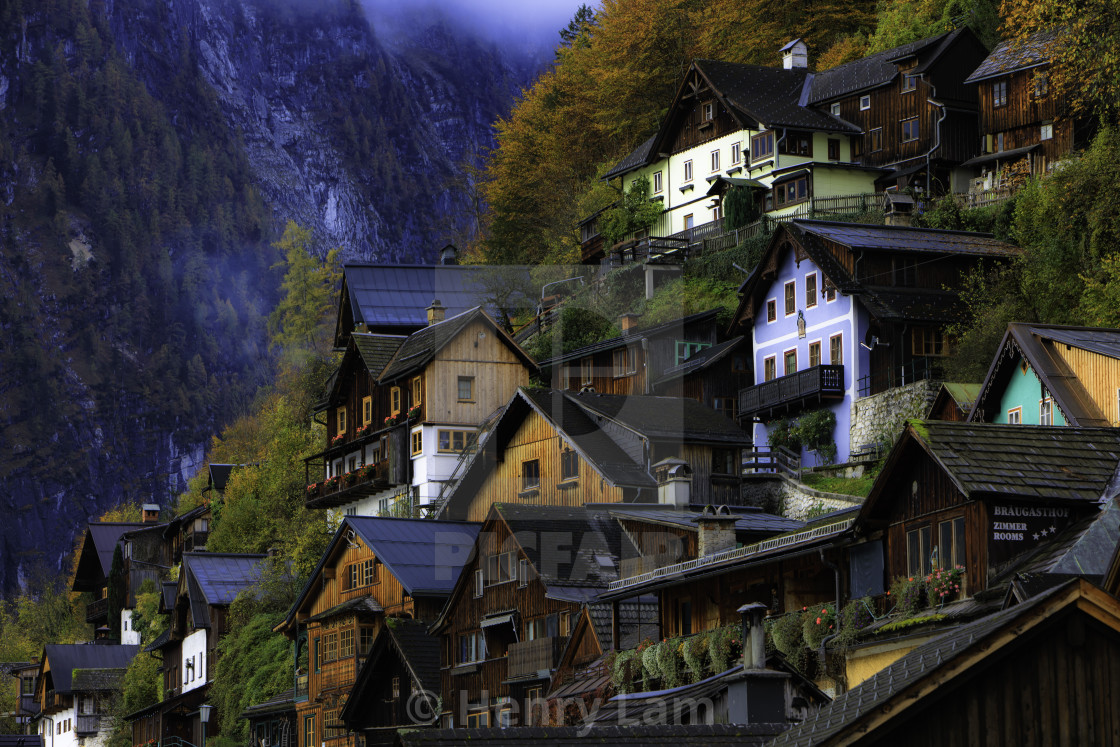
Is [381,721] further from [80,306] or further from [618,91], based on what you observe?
[80,306]

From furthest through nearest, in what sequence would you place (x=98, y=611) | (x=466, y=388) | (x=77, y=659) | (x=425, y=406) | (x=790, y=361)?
(x=98, y=611)
(x=77, y=659)
(x=466, y=388)
(x=425, y=406)
(x=790, y=361)

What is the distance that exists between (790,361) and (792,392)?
287 centimetres

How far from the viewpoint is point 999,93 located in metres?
67.8

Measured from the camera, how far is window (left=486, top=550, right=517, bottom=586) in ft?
136

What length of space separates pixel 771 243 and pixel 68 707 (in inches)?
1833

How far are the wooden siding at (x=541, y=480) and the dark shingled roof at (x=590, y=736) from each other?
30049 millimetres

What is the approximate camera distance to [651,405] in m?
54.4

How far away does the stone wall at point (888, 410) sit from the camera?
49812 mm

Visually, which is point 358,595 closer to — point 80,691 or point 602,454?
point 602,454

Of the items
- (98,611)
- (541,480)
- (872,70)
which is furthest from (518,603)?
(98,611)

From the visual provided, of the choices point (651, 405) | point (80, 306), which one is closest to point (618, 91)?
point (651, 405)

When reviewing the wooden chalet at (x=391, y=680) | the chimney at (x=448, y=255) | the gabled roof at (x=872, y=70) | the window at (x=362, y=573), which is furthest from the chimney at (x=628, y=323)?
the wooden chalet at (x=391, y=680)

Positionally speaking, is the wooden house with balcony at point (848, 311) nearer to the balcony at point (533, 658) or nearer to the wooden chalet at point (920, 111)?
the wooden chalet at point (920, 111)

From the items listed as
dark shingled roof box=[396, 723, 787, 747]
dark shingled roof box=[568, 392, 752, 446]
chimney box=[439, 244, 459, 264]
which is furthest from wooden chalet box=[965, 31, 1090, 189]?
dark shingled roof box=[396, 723, 787, 747]
